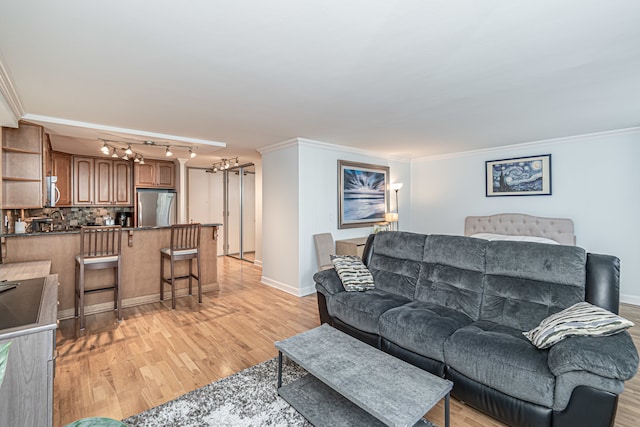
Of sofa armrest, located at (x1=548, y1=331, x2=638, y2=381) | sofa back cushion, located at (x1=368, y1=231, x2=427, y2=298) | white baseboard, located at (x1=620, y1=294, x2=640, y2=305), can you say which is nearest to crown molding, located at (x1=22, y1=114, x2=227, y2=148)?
sofa back cushion, located at (x1=368, y1=231, x2=427, y2=298)

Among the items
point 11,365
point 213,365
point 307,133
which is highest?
point 307,133

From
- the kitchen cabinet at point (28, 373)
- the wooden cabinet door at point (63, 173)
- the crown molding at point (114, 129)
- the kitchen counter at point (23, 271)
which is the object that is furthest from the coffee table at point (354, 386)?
the wooden cabinet door at point (63, 173)

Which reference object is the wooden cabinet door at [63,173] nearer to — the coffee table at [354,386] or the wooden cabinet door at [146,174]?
the wooden cabinet door at [146,174]

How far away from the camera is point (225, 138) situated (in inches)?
176

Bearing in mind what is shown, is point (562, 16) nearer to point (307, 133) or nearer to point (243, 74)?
point (243, 74)

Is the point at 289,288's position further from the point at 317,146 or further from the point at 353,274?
the point at 317,146

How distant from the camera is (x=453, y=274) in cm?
270

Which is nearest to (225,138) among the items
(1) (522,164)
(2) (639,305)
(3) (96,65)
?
(3) (96,65)

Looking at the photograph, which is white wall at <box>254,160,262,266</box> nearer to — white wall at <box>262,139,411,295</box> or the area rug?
white wall at <box>262,139,411,295</box>

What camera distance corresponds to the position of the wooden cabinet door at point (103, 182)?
19.0 ft

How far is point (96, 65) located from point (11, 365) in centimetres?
194

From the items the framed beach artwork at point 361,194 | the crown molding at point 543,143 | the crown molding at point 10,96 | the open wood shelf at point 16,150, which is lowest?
the framed beach artwork at point 361,194

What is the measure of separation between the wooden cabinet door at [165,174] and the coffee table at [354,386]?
5451 mm

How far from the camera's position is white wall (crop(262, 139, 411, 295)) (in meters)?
4.55
